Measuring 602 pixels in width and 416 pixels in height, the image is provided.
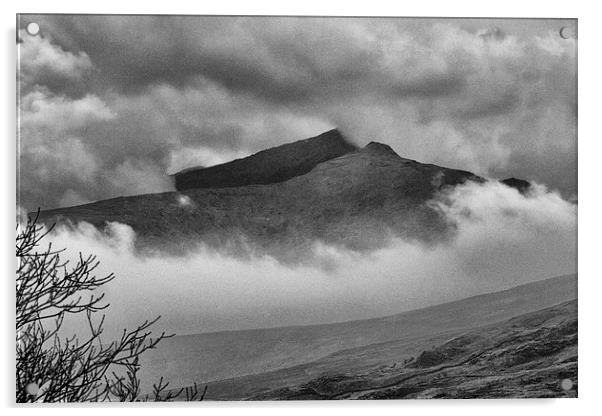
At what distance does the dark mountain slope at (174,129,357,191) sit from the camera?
2.85 metres

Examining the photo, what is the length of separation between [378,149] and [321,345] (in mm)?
689

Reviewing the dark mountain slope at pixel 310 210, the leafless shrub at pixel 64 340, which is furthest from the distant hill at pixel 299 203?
the leafless shrub at pixel 64 340

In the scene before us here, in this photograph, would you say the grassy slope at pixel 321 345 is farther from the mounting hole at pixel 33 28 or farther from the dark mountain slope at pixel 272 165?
the mounting hole at pixel 33 28

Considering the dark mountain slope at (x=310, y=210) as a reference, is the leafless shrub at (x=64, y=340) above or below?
below

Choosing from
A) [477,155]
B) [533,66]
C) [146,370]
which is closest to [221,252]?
[146,370]

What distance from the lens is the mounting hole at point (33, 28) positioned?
9.17 feet

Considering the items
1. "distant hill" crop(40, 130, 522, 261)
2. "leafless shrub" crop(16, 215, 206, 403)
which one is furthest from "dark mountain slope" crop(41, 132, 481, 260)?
"leafless shrub" crop(16, 215, 206, 403)

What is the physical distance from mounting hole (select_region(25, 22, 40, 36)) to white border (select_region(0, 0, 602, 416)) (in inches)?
2.0

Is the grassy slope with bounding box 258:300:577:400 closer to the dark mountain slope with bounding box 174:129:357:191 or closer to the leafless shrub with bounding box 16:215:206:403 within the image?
the leafless shrub with bounding box 16:215:206:403

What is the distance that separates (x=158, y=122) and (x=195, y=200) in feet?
0.95

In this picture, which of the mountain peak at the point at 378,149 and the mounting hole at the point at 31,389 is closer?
the mounting hole at the point at 31,389

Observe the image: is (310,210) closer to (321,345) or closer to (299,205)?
(299,205)

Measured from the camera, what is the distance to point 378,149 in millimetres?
2883
